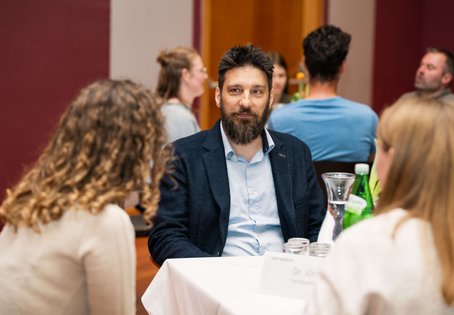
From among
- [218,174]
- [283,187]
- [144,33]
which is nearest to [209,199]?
[218,174]

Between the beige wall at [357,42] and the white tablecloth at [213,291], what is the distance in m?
6.05

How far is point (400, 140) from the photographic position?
4.75ft

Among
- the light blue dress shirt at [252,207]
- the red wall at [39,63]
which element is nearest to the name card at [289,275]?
the light blue dress shirt at [252,207]

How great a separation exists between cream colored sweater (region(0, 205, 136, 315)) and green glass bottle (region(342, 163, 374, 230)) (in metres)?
0.72

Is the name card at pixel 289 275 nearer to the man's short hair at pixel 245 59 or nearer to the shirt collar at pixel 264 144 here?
the shirt collar at pixel 264 144

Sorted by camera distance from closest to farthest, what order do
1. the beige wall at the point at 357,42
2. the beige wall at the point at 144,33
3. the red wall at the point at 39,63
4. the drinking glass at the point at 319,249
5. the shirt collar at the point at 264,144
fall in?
the drinking glass at the point at 319,249 < the shirt collar at the point at 264,144 < the red wall at the point at 39,63 < the beige wall at the point at 144,33 < the beige wall at the point at 357,42

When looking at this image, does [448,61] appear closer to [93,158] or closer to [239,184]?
[239,184]

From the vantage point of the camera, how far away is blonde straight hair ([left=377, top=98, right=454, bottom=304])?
55.7 inches

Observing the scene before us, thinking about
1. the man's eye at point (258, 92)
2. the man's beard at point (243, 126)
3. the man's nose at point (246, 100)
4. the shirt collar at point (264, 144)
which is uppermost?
the man's eye at point (258, 92)

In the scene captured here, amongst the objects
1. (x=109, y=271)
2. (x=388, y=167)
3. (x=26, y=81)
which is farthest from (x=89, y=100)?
(x=26, y=81)

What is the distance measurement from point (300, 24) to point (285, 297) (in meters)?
6.25

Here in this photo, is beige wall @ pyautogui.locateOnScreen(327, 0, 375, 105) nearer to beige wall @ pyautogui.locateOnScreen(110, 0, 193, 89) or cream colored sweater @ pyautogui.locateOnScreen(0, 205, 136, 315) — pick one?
beige wall @ pyautogui.locateOnScreen(110, 0, 193, 89)

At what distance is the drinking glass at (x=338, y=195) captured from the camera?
231cm

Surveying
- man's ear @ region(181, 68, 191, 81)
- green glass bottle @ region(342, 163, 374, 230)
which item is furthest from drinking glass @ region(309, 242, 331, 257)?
man's ear @ region(181, 68, 191, 81)
